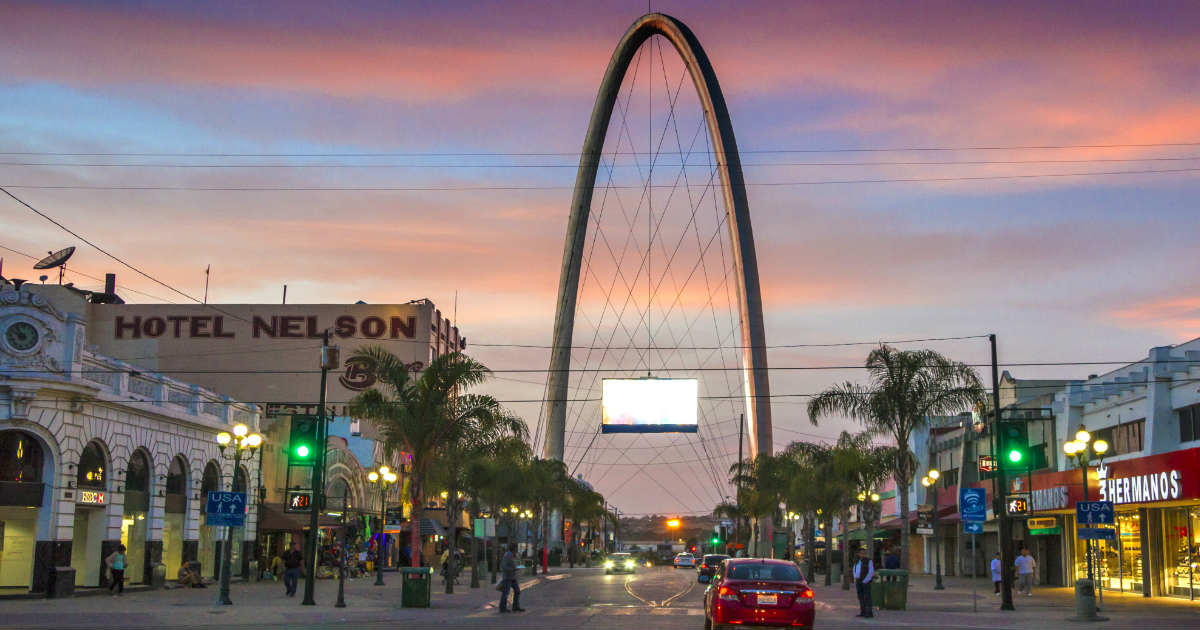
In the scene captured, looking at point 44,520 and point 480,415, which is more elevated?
point 480,415

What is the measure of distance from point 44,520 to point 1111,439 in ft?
134

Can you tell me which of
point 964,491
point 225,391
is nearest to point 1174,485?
point 964,491

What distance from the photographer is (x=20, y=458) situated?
38.7 meters

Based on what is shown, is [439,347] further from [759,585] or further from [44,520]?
[759,585]

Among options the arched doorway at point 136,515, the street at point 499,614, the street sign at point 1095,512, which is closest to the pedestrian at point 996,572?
the street at point 499,614

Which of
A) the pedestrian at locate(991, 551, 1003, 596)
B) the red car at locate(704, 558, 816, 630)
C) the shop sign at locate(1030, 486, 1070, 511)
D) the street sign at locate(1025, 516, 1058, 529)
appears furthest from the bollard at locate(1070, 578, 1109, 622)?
the street sign at locate(1025, 516, 1058, 529)

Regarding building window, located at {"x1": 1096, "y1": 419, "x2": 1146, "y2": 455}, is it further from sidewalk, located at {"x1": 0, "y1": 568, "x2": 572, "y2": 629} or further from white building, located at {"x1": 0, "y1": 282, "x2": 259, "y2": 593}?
white building, located at {"x1": 0, "y1": 282, "x2": 259, "y2": 593}

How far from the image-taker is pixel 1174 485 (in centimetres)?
4062

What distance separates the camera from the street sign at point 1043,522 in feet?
182

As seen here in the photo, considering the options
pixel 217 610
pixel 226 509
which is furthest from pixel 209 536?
pixel 217 610

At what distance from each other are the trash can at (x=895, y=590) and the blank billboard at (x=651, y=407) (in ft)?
180

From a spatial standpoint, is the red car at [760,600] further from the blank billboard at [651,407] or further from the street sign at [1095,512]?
the blank billboard at [651,407]

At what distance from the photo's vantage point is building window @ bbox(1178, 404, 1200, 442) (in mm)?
43928

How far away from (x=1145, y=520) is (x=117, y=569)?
36.8 metres
